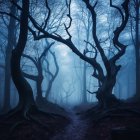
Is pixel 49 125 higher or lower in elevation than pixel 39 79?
lower

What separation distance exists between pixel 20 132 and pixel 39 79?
407 inches

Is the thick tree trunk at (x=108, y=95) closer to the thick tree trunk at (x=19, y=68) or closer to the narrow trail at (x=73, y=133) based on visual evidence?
the narrow trail at (x=73, y=133)

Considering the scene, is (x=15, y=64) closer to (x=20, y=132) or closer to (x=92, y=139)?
(x=20, y=132)

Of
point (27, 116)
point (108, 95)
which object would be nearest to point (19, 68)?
point (27, 116)

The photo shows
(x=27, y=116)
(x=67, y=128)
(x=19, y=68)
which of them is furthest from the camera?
(x=19, y=68)

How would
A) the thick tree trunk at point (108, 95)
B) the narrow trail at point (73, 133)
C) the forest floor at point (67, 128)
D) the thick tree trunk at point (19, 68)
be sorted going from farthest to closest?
1. the thick tree trunk at point (108, 95)
2. the thick tree trunk at point (19, 68)
3. the narrow trail at point (73, 133)
4. the forest floor at point (67, 128)

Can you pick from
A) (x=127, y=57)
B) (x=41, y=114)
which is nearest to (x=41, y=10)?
(x=41, y=114)

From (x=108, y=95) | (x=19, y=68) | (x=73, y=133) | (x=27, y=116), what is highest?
(x=19, y=68)

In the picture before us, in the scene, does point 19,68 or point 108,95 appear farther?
point 108,95

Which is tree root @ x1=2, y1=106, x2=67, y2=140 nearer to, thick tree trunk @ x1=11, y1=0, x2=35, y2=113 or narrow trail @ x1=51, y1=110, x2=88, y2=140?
thick tree trunk @ x1=11, y1=0, x2=35, y2=113

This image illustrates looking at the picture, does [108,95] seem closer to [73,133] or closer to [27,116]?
[73,133]

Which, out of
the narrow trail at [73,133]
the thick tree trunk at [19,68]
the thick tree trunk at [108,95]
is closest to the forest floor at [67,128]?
the narrow trail at [73,133]

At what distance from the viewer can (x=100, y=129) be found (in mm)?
10133

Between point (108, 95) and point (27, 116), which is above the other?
point (108, 95)
